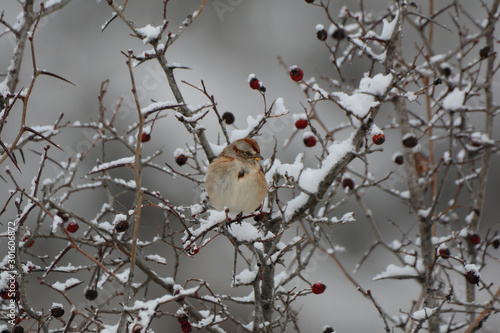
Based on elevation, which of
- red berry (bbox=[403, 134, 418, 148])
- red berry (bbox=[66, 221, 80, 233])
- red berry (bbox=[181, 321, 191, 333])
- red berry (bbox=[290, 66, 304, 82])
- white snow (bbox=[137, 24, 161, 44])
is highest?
red berry (bbox=[403, 134, 418, 148])

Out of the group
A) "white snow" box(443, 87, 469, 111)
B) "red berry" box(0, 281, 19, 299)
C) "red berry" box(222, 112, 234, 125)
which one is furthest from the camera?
"white snow" box(443, 87, 469, 111)

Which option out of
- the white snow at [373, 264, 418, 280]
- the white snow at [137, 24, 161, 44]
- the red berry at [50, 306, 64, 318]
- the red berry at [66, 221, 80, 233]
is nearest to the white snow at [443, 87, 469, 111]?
the white snow at [373, 264, 418, 280]

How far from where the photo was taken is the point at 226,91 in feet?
36.8

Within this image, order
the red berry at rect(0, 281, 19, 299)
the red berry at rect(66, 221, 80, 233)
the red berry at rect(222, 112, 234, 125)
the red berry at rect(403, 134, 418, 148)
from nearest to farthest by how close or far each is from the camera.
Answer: the red berry at rect(0, 281, 19, 299) < the red berry at rect(66, 221, 80, 233) < the red berry at rect(222, 112, 234, 125) < the red berry at rect(403, 134, 418, 148)

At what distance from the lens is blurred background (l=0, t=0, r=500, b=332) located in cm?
934

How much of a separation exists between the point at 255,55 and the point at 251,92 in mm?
937

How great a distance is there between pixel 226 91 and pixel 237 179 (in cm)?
836

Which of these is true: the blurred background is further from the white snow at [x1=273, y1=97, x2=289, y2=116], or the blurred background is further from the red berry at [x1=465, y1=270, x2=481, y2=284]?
the red berry at [x1=465, y1=270, x2=481, y2=284]

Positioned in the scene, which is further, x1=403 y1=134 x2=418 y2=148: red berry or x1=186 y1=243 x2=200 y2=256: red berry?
x1=403 y1=134 x2=418 y2=148: red berry

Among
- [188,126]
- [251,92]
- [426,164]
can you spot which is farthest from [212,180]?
[251,92]

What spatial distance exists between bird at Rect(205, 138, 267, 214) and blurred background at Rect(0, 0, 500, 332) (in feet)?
17.7

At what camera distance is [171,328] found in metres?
8.09

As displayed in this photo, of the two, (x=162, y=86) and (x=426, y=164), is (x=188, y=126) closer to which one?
(x=426, y=164)

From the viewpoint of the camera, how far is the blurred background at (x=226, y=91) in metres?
9.34
